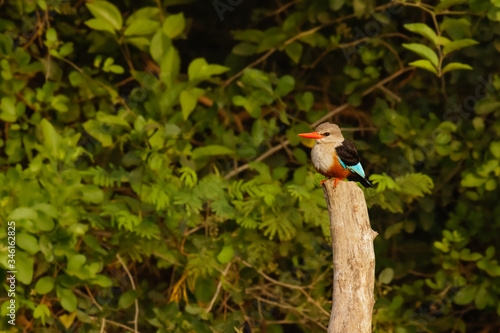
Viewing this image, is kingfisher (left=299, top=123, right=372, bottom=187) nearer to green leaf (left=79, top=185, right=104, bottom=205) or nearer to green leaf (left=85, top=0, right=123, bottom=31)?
green leaf (left=79, top=185, right=104, bottom=205)

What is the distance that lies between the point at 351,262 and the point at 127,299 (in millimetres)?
1515

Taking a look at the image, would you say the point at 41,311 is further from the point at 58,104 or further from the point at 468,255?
the point at 468,255

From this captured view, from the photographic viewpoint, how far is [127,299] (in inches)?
139

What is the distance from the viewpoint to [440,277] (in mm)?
3758

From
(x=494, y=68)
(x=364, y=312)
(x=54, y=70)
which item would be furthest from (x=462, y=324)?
(x=54, y=70)

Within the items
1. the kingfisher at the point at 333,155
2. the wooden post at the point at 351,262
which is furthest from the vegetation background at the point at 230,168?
the wooden post at the point at 351,262

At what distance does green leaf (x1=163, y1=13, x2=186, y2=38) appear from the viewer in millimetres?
3707

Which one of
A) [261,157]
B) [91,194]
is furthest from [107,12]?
[261,157]

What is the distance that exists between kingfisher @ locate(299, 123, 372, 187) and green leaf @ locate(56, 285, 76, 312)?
1.40 metres

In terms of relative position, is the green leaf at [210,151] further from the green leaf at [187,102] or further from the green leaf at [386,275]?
the green leaf at [386,275]

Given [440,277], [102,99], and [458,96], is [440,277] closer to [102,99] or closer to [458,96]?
[458,96]

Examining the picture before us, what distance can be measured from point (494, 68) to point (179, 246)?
76.4 inches

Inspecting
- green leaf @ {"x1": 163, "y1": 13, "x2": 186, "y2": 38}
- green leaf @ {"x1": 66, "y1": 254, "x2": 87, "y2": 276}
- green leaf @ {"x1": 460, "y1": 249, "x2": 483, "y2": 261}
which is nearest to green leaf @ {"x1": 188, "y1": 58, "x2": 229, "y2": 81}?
green leaf @ {"x1": 163, "y1": 13, "x2": 186, "y2": 38}

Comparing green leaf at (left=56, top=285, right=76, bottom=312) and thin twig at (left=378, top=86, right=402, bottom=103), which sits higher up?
thin twig at (left=378, top=86, right=402, bottom=103)
